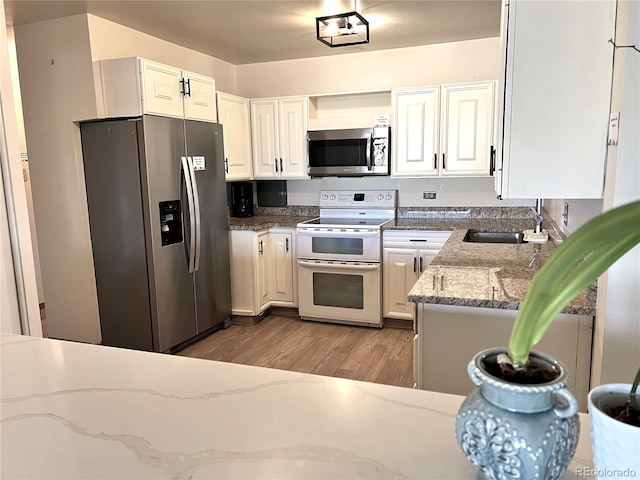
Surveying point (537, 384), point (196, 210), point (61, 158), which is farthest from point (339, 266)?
point (537, 384)

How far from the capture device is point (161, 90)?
317 cm

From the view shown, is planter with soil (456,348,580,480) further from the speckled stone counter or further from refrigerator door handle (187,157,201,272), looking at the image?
refrigerator door handle (187,157,201,272)

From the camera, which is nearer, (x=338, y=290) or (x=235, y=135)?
(x=338, y=290)

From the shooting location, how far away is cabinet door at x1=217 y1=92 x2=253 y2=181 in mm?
3936

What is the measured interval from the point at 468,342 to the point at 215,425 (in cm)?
125

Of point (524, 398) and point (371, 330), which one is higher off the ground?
point (524, 398)

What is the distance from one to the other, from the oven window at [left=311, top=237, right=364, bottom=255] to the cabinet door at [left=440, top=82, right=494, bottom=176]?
100 centimetres

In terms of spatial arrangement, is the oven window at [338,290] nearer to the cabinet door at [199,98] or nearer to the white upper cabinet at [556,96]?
the cabinet door at [199,98]

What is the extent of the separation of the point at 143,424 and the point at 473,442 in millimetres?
591

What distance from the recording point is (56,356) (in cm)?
117

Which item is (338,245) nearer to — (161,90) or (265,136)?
(265,136)

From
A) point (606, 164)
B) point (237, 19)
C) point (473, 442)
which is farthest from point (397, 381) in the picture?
point (237, 19)

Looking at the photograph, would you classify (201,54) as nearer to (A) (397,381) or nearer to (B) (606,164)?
(A) (397,381)

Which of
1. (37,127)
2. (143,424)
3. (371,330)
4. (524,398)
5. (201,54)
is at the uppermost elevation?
(201,54)
